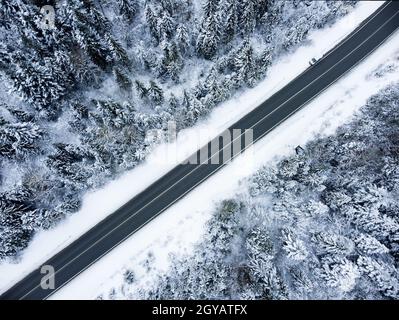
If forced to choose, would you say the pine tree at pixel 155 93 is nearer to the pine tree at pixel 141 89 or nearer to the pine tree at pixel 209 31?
the pine tree at pixel 141 89

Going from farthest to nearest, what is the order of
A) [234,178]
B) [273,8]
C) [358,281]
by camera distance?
[273,8] < [234,178] < [358,281]

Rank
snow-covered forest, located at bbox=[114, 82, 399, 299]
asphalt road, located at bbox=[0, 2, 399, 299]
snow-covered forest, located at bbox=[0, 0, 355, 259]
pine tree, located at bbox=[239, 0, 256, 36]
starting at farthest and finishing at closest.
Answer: pine tree, located at bbox=[239, 0, 256, 36] → asphalt road, located at bbox=[0, 2, 399, 299] → snow-covered forest, located at bbox=[0, 0, 355, 259] → snow-covered forest, located at bbox=[114, 82, 399, 299]

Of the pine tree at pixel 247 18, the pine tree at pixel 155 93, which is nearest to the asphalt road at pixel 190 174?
the pine tree at pixel 155 93

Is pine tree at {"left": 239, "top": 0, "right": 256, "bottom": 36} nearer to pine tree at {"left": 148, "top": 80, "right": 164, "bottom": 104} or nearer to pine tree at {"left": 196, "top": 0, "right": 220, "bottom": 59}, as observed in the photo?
pine tree at {"left": 196, "top": 0, "right": 220, "bottom": 59}

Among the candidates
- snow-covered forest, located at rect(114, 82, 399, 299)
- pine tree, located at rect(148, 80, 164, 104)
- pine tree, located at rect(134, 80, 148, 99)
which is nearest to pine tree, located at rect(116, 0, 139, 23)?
pine tree, located at rect(134, 80, 148, 99)

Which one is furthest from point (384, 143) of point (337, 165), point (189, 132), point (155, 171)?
point (155, 171)
